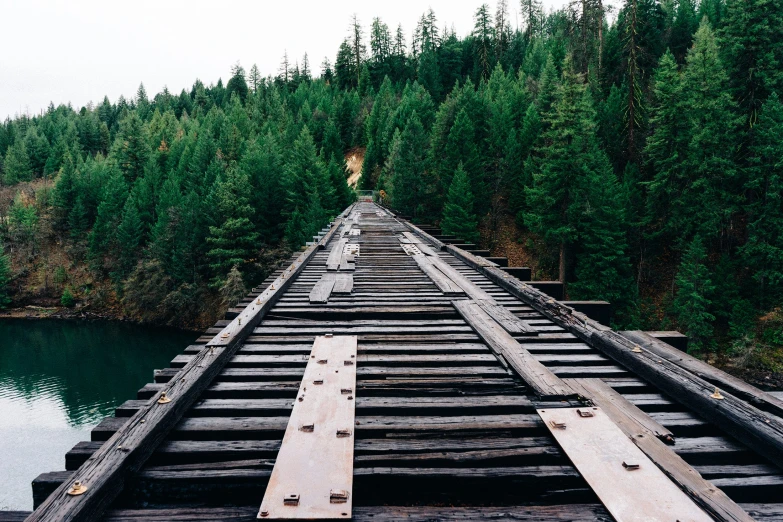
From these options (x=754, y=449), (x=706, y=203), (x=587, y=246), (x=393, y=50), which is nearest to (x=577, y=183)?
(x=587, y=246)

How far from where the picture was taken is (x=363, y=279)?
24.2ft

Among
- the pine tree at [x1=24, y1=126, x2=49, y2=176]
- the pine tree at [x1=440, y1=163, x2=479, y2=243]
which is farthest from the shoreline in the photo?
the pine tree at [x1=24, y1=126, x2=49, y2=176]

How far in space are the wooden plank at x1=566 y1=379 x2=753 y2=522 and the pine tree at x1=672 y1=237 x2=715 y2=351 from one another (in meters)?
27.5

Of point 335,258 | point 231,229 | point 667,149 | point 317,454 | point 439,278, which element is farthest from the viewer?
point 231,229

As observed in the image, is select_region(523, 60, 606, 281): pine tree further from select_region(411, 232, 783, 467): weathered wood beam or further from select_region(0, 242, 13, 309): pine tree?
select_region(0, 242, 13, 309): pine tree

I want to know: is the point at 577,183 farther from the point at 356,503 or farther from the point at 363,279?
the point at 356,503

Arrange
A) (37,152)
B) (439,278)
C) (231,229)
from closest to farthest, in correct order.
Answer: (439,278), (231,229), (37,152)

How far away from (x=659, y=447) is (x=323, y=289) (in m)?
4.45

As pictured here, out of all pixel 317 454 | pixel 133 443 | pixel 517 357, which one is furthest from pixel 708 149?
pixel 133 443

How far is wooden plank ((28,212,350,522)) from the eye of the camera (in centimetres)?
185

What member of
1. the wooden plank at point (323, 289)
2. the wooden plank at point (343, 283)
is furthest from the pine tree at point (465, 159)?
the wooden plank at point (323, 289)

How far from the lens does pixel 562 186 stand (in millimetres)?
32250

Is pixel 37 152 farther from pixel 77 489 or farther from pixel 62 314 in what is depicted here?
pixel 77 489

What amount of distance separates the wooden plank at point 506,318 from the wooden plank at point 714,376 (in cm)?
90
